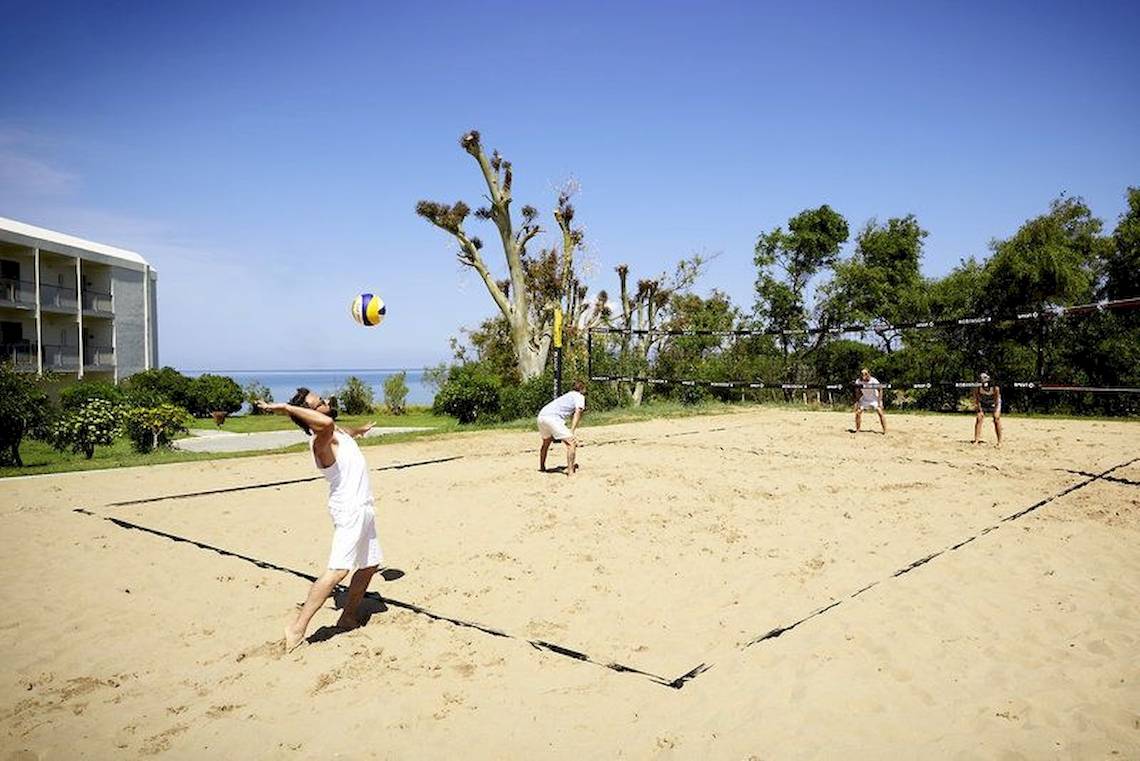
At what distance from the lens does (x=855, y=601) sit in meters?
4.54

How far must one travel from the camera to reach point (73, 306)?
1016 inches

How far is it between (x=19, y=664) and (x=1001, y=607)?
18.2 ft

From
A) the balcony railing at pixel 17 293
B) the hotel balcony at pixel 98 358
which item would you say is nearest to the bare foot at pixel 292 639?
the balcony railing at pixel 17 293

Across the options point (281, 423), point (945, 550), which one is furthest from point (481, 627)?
point (281, 423)

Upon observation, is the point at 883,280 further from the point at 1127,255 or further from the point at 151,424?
the point at 151,424

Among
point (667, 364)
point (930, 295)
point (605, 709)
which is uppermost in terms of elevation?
point (930, 295)

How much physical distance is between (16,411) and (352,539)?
10204mm

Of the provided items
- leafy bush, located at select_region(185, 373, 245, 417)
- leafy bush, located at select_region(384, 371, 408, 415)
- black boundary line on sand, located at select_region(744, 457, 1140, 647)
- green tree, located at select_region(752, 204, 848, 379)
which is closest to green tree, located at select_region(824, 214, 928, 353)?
green tree, located at select_region(752, 204, 848, 379)

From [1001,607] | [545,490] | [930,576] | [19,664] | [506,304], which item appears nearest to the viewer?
[19,664]

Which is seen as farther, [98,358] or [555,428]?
[98,358]

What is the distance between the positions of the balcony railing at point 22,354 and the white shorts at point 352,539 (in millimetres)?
23877

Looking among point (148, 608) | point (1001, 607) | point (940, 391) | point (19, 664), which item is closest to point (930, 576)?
point (1001, 607)

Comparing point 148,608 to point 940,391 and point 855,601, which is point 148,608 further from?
point 940,391

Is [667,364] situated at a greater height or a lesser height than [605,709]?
greater
